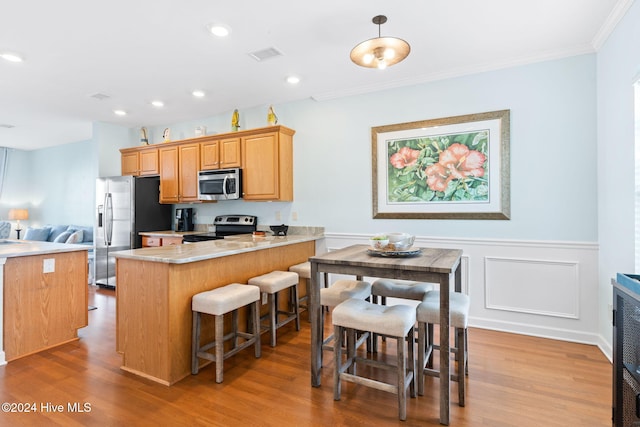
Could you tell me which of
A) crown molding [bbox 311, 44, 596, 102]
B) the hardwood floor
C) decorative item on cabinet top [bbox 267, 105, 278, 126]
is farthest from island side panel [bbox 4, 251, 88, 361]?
crown molding [bbox 311, 44, 596, 102]

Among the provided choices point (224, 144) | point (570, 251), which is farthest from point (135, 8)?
point (570, 251)

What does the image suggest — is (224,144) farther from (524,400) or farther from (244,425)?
(524,400)

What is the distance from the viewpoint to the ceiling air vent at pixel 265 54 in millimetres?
2910

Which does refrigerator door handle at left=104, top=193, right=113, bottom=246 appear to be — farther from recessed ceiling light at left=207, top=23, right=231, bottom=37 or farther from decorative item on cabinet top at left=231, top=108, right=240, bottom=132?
recessed ceiling light at left=207, top=23, right=231, bottom=37

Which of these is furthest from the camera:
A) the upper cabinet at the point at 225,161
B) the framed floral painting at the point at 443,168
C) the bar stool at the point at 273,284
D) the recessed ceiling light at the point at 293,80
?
the upper cabinet at the point at 225,161

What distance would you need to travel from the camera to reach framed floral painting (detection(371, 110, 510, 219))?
3.19 metres

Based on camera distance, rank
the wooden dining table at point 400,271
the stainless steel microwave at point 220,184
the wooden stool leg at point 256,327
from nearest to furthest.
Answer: the wooden dining table at point 400,271 → the wooden stool leg at point 256,327 → the stainless steel microwave at point 220,184

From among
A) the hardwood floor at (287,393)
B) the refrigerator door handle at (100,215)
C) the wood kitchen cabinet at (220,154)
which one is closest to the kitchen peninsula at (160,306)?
the hardwood floor at (287,393)

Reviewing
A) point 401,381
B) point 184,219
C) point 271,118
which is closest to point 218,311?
point 401,381

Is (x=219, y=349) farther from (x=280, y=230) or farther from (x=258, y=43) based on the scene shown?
(x=258, y=43)

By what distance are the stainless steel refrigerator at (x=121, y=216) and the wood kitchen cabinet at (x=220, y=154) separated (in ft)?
3.51

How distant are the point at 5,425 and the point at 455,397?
2.61 meters

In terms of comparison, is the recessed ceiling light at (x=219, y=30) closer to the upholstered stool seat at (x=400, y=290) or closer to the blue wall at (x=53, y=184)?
the upholstered stool seat at (x=400, y=290)

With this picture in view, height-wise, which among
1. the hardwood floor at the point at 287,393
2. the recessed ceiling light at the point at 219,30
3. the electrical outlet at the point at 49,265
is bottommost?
the hardwood floor at the point at 287,393
